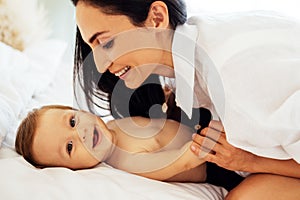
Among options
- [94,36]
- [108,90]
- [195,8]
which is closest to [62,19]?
[195,8]

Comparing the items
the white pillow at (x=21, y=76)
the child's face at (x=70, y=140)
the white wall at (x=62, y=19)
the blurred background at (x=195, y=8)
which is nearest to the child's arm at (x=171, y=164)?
the child's face at (x=70, y=140)

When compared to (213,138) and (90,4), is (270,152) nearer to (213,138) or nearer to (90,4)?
(213,138)

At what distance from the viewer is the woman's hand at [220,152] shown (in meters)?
0.91

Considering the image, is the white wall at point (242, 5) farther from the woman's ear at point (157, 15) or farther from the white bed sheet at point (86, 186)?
the white bed sheet at point (86, 186)

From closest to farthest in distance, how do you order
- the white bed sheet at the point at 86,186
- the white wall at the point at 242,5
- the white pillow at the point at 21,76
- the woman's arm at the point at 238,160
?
the white bed sheet at the point at 86,186 < the woman's arm at the point at 238,160 < the white pillow at the point at 21,76 < the white wall at the point at 242,5

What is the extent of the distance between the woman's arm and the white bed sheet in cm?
8

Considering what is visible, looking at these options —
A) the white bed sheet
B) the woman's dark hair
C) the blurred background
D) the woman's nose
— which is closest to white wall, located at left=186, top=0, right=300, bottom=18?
the blurred background

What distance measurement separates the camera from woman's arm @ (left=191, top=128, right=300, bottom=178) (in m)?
0.90

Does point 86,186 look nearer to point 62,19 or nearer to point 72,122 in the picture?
point 72,122

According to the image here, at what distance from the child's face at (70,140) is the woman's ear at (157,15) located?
270 mm

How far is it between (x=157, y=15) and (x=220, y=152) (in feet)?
1.07

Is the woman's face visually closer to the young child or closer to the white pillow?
the young child

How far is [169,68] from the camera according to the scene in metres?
1.07

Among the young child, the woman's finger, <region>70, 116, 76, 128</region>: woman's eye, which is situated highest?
the woman's finger
